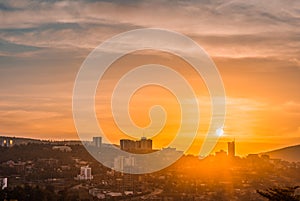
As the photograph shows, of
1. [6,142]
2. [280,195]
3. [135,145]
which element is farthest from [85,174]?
[280,195]

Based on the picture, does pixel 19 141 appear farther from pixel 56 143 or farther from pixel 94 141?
pixel 94 141

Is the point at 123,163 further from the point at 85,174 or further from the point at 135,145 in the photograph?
the point at 85,174

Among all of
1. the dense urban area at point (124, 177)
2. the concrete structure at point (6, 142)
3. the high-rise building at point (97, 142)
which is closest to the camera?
the dense urban area at point (124, 177)

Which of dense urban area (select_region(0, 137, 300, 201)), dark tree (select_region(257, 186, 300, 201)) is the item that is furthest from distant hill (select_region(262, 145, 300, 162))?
dark tree (select_region(257, 186, 300, 201))

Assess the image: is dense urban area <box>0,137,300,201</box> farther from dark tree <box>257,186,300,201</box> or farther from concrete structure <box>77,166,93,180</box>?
dark tree <box>257,186,300,201</box>

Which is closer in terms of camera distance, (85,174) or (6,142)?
(85,174)

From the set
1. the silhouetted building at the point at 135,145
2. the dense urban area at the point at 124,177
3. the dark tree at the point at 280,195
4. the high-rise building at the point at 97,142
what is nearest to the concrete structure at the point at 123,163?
the dense urban area at the point at 124,177

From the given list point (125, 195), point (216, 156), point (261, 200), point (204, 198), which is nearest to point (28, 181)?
point (125, 195)

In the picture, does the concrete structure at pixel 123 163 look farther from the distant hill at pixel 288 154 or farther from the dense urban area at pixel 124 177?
the distant hill at pixel 288 154

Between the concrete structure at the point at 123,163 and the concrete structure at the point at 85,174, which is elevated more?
the concrete structure at the point at 123,163
